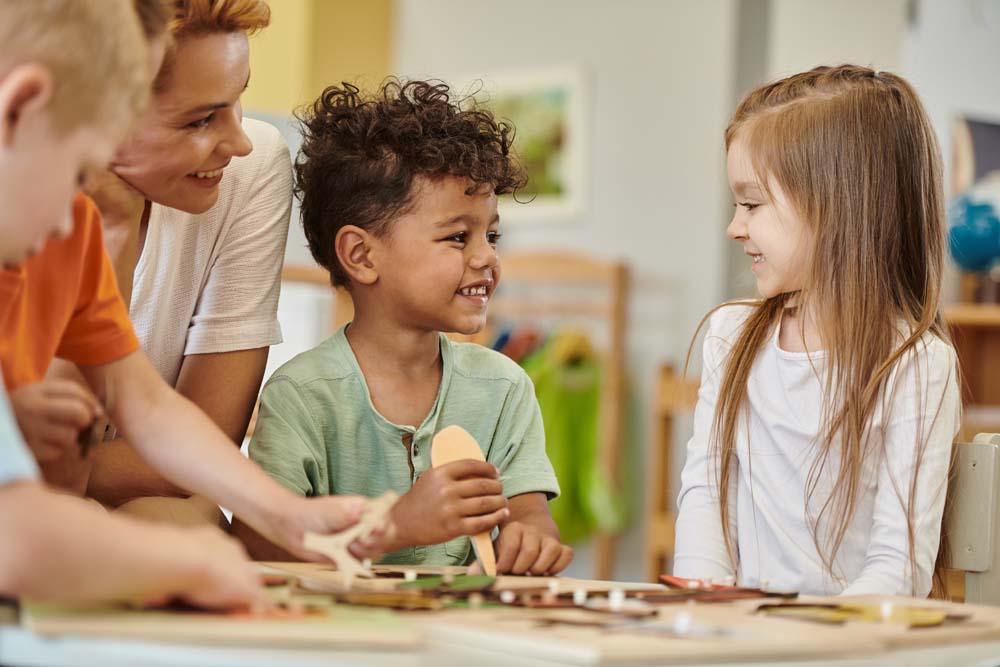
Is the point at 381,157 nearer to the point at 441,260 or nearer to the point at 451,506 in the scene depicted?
the point at 441,260

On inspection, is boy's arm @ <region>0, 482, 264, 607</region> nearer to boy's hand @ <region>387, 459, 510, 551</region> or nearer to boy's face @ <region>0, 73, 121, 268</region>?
boy's face @ <region>0, 73, 121, 268</region>

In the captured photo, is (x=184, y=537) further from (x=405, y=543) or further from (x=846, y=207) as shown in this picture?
(x=846, y=207)

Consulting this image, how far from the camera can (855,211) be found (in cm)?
140

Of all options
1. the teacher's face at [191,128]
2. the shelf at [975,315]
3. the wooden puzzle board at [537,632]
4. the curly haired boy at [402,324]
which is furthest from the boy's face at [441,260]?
the shelf at [975,315]

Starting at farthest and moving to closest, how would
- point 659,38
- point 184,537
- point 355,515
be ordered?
point 659,38 → point 355,515 → point 184,537

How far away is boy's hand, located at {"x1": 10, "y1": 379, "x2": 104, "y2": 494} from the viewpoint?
32.6 inches

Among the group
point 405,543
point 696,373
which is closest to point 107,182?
point 405,543

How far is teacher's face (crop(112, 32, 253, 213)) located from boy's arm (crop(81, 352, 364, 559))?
0.36m

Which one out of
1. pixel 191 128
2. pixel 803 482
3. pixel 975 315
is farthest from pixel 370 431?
pixel 975 315

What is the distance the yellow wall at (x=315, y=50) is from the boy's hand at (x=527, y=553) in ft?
7.65

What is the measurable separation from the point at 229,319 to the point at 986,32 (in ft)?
9.42

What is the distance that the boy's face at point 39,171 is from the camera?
0.67 metres

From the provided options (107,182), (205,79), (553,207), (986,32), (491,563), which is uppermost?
(986,32)

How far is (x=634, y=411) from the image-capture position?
3.94m
